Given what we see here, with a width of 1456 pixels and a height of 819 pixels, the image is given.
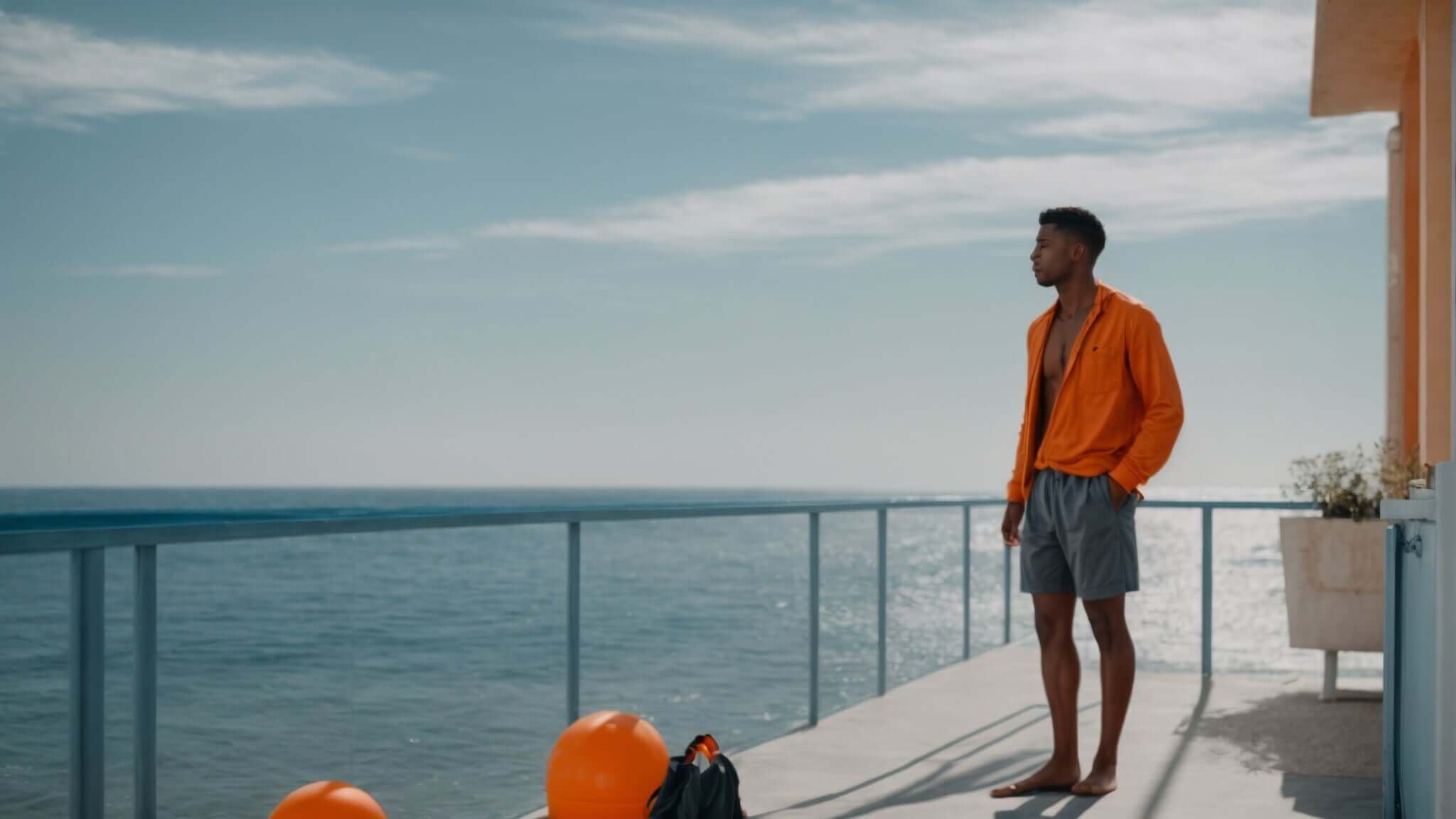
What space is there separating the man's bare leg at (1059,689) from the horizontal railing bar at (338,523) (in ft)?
3.47

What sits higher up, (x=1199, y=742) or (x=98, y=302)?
(x=98, y=302)

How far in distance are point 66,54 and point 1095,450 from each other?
6620 cm

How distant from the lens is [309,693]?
366cm

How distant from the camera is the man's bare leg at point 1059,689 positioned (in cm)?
385

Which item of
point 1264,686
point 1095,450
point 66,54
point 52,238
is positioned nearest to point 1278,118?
point 1264,686

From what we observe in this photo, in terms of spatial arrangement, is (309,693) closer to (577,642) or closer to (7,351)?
(577,642)

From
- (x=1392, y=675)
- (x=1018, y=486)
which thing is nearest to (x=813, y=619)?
(x=1018, y=486)

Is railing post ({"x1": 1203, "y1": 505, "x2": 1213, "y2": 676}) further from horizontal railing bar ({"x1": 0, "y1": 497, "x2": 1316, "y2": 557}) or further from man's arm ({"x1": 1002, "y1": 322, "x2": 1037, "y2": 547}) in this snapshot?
man's arm ({"x1": 1002, "y1": 322, "x2": 1037, "y2": 547})

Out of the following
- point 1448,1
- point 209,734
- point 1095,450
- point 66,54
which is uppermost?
point 66,54

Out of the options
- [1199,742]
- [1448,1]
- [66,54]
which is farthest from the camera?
[66,54]

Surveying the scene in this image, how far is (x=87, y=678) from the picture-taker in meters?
2.36

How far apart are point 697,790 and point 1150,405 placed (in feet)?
4.97

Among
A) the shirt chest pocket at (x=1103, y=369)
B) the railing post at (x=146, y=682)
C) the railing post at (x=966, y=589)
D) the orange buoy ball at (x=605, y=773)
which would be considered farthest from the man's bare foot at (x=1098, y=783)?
the railing post at (x=966, y=589)

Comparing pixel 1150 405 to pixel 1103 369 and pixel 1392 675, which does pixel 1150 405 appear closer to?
pixel 1103 369
